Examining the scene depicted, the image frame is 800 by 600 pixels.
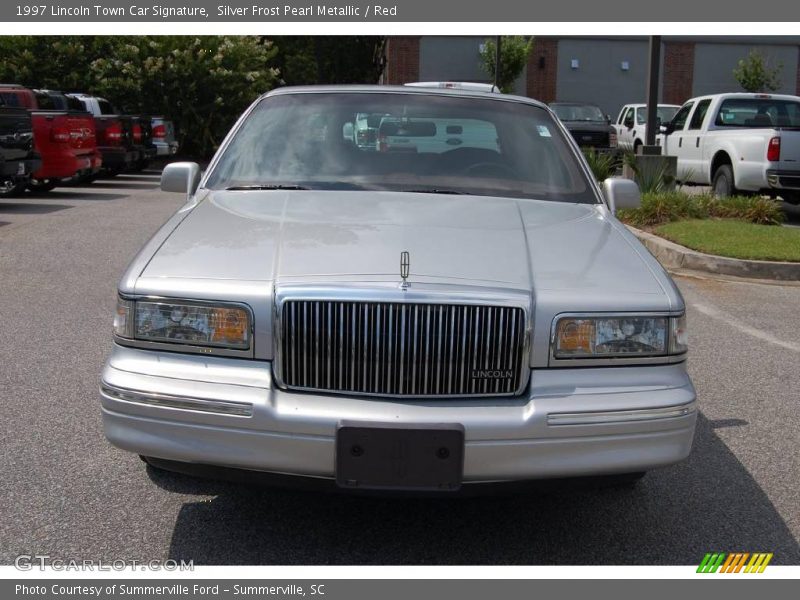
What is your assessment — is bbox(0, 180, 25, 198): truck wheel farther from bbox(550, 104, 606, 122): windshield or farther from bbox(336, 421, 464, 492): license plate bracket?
bbox(550, 104, 606, 122): windshield

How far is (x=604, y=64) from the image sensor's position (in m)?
41.2

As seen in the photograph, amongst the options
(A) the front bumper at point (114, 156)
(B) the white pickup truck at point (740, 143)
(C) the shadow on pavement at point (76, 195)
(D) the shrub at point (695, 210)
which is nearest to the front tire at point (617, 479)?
(D) the shrub at point (695, 210)

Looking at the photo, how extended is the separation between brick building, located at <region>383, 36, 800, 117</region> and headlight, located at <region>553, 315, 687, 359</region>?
124 ft

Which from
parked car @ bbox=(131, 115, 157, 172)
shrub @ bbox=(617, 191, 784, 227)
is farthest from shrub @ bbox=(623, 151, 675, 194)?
parked car @ bbox=(131, 115, 157, 172)

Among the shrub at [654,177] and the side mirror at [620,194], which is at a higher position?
the side mirror at [620,194]

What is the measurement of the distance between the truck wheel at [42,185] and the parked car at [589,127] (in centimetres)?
1208

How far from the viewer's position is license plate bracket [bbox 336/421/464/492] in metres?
3.07

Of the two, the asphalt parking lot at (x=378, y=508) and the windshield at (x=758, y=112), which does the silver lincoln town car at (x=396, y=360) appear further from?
the windshield at (x=758, y=112)

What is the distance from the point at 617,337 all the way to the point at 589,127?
21.9 m

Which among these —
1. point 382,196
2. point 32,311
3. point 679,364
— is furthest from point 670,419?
point 32,311

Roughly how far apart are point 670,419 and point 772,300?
18.8 ft

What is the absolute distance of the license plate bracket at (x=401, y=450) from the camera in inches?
121

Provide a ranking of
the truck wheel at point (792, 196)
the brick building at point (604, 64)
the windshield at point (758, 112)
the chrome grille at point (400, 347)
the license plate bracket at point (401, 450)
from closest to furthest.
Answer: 1. the license plate bracket at point (401, 450)
2. the chrome grille at point (400, 347)
3. the truck wheel at point (792, 196)
4. the windshield at point (758, 112)
5. the brick building at point (604, 64)

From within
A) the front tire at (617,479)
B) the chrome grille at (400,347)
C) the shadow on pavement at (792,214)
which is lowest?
the shadow on pavement at (792,214)
